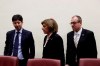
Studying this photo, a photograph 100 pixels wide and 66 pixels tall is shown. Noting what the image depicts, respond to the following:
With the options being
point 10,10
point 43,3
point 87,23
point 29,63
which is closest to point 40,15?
point 43,3

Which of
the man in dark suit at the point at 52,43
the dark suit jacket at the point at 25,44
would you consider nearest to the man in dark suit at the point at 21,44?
the dark suit jacket at the point at 25,44

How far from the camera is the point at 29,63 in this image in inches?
122

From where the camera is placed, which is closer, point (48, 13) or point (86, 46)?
point (86, 46)

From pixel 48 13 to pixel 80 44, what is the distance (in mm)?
1125

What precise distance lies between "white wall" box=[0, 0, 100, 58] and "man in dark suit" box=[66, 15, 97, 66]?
660 mm

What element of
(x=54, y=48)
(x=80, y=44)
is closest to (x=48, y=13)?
(x=80, y=44)

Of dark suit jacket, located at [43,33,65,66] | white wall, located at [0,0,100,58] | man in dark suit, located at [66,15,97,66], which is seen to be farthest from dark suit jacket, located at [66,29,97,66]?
white wall, located at [0,0,100,58]

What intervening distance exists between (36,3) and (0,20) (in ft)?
2.83

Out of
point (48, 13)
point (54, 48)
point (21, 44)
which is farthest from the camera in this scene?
point (48, 13)

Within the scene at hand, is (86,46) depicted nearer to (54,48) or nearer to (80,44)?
(80,44)

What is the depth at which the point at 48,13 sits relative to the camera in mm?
4523

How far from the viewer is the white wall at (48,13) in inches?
174

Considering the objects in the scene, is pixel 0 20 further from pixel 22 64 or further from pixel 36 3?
pixel 22 64

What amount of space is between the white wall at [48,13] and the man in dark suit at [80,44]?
2.16 ft
